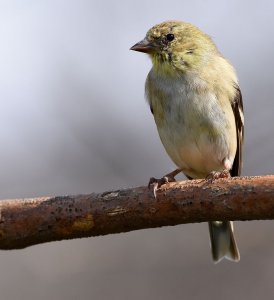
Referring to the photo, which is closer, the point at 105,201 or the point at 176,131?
the point at 105,201

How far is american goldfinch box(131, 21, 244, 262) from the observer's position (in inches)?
222

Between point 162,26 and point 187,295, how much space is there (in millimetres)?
2583

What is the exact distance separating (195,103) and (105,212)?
2.06 metres

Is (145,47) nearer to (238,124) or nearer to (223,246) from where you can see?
(238,124)

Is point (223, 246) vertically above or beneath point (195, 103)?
beneath

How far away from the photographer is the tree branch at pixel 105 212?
3.61 metres

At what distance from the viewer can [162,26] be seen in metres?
6.31

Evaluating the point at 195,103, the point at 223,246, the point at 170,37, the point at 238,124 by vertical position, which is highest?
the point at 170,37

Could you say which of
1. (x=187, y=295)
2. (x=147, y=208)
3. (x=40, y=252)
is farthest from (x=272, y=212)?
(x=40, y=252)

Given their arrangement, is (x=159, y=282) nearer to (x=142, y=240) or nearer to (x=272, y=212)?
(x=142, y=240)

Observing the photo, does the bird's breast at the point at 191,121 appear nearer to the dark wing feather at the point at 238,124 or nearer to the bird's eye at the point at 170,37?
the dark wing feather at the point at 238,124

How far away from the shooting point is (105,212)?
3.70 meters

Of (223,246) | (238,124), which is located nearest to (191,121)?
(238,124)

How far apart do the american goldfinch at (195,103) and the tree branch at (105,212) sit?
1736mm
